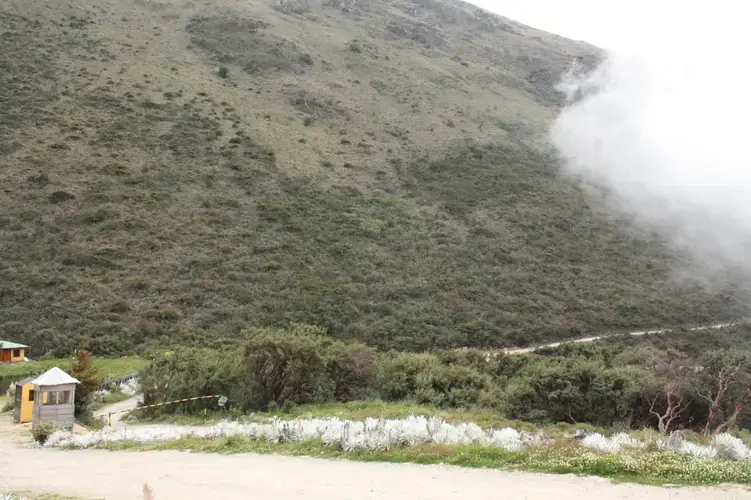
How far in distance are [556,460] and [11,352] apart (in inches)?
911

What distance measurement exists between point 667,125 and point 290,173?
1743 inches

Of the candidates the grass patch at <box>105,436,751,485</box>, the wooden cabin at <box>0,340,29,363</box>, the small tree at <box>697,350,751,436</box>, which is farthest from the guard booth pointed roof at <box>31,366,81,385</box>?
the small tree at <box>697,350,751,436</box>

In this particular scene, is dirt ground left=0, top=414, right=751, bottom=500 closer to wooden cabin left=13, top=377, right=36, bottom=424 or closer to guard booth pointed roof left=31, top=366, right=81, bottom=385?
guard booth pointed roof left=31, top=366, right=81, bottom=385

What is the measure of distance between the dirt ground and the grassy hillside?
58.6ft

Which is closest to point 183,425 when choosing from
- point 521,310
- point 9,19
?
point 521,310

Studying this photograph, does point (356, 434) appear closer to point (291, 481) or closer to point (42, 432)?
point (291, 481)

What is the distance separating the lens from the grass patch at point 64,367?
66.2ft

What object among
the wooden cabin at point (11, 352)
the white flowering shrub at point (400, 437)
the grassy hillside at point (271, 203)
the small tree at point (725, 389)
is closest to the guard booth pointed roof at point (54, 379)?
the white flowering shrub at point (400, 437)

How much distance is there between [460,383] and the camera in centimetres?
1481

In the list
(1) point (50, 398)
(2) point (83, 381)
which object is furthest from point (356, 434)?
(2) point (83, 381)

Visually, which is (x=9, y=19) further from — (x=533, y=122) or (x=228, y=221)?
(x=533, y=122)

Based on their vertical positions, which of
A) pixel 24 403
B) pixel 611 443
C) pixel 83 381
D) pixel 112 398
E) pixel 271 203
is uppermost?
pixel 611 443

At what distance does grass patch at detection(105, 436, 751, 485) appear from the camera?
6.62 metres

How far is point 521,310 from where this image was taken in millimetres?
33312
